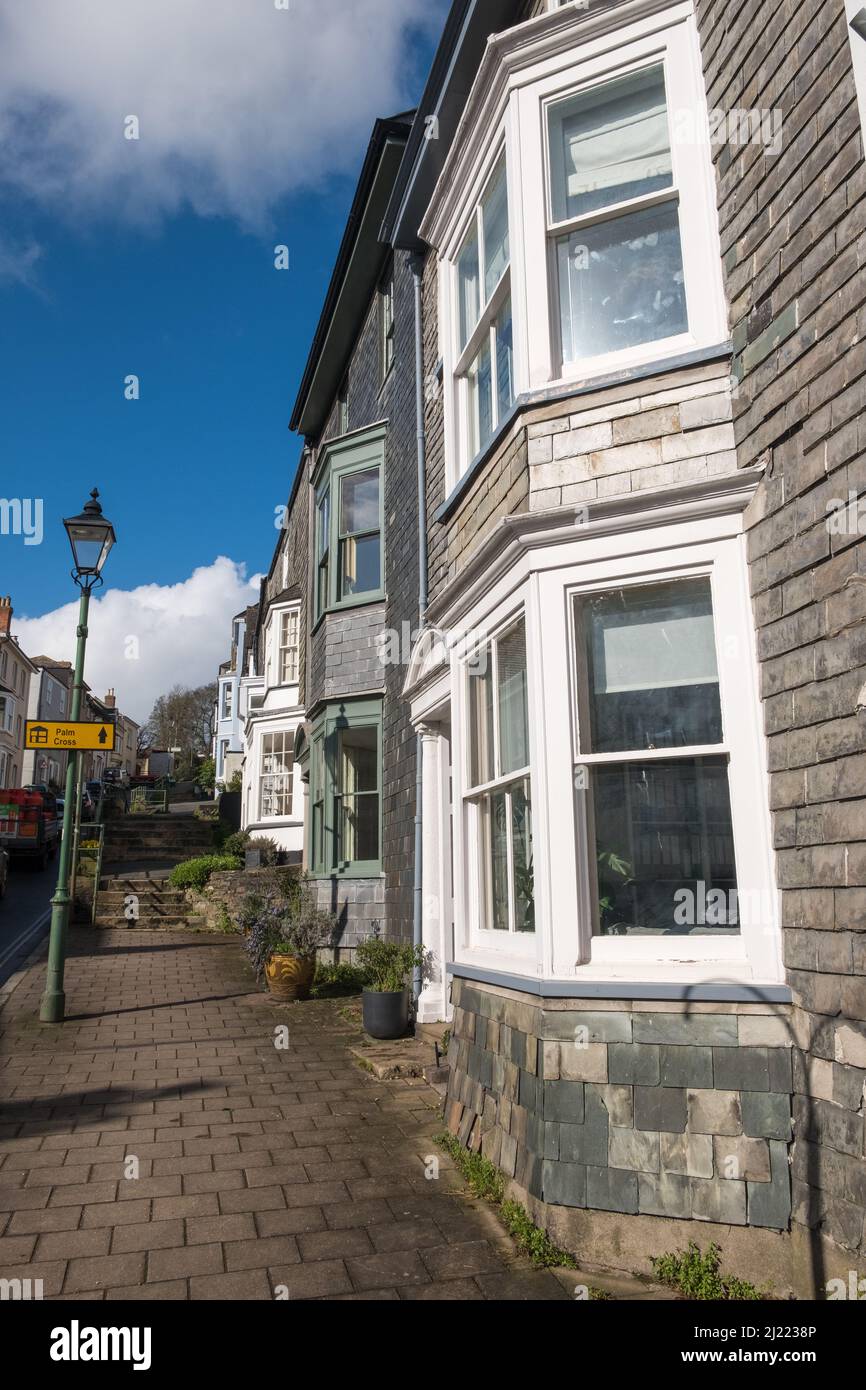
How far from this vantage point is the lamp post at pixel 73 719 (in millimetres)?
8359

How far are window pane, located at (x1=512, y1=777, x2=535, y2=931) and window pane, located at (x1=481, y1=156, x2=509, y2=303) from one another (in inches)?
129

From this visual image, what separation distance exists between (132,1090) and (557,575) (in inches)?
181

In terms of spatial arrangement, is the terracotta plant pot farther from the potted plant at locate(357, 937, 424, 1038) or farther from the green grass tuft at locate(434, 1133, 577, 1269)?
the green grass tuft at locate(434, 1133, 577, 1269)

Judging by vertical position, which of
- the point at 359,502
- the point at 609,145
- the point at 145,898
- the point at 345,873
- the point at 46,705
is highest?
the point at 46,705

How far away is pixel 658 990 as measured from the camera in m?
3.91

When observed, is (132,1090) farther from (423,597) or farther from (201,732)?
(201,732)

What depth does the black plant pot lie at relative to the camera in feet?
25.0

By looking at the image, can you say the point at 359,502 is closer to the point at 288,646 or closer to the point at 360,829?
the point at 360,829

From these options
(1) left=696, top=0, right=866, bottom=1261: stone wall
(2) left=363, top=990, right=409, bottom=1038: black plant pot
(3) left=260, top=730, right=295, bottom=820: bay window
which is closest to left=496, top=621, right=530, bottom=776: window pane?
(1) left=696, top=0, right=866, bottom=1261: stone wall

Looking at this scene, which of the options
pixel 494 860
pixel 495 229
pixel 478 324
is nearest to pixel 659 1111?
pixel 494 860

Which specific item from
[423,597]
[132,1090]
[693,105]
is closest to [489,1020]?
[132,1090]

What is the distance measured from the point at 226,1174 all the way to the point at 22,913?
14511 mm

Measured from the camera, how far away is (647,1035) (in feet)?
12.8
